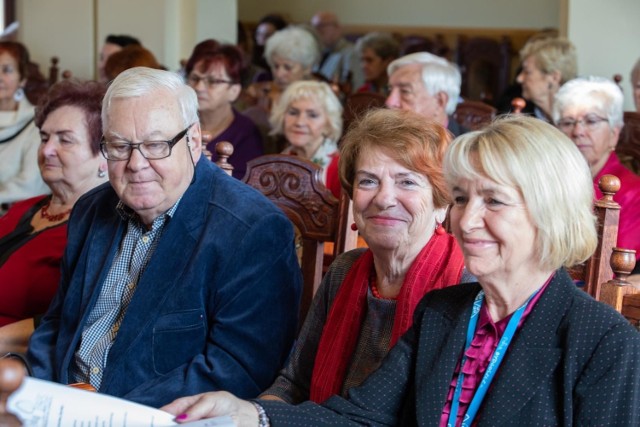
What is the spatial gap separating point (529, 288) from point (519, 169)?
20 cm

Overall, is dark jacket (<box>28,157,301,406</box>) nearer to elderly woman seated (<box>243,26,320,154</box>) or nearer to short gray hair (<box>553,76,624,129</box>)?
short gray hair (<box>553,76,624,129</box>)

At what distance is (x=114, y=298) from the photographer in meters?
2.30

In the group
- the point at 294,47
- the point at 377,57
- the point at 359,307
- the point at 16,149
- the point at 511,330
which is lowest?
the point at 16,149

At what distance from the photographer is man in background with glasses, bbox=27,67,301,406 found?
217 cm

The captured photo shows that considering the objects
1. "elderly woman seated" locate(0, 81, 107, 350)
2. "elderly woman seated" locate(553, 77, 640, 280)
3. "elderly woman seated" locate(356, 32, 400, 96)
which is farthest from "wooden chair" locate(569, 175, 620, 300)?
"elderly woman seated" locate(356, 32, 400, 96)

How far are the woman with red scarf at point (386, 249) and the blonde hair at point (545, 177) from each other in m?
0.43

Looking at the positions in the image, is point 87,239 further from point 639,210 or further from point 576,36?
point 576,36

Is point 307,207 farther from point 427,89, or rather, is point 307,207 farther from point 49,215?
point 427,89

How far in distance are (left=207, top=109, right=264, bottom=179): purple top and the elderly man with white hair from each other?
762 mm

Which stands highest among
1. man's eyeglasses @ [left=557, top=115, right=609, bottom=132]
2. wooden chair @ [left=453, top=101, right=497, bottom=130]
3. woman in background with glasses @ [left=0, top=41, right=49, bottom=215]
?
man's eyeglasses @ [left=557, top=115, right=609, bottom=132]

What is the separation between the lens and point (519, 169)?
1569 millimetres

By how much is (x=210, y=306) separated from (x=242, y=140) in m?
2.79

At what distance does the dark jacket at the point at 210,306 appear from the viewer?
217 cm

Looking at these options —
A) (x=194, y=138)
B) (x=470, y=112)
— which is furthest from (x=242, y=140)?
(x=194, y=138)
